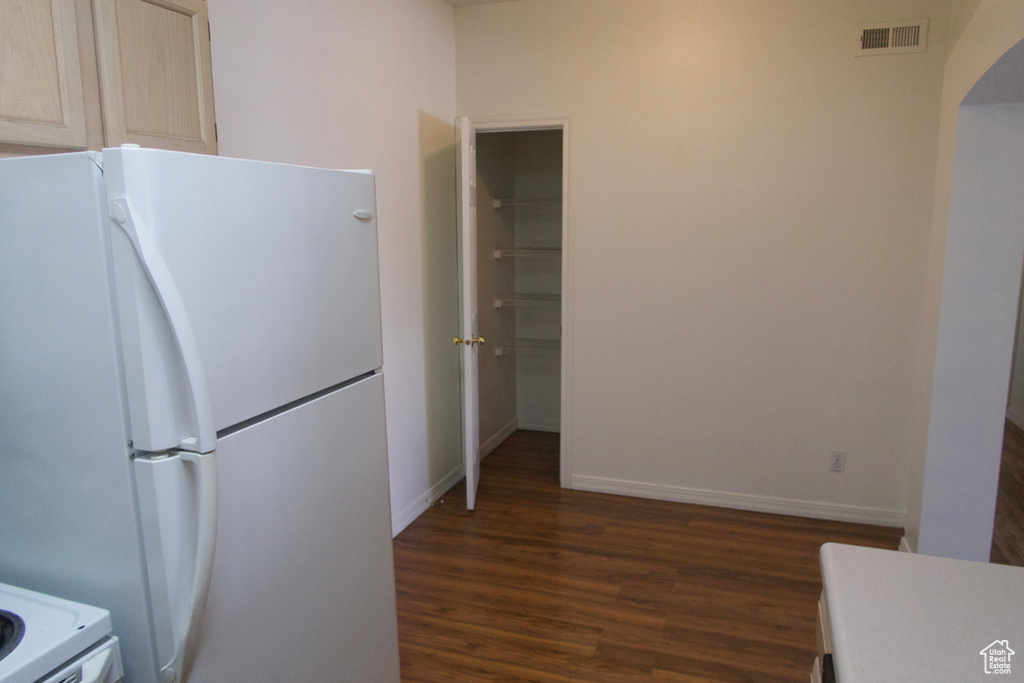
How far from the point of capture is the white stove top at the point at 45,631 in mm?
1023

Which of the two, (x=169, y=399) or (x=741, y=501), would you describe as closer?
(x=169, y=399)

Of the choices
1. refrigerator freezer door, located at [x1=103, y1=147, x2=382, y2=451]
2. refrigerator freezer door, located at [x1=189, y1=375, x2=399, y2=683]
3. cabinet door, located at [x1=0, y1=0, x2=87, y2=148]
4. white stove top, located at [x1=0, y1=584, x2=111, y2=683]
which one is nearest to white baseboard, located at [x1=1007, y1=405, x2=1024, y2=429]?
refrigerator freezer door, located at [x1=189, y1=375, x2=399, y2=683]

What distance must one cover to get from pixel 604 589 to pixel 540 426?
93.0 inches

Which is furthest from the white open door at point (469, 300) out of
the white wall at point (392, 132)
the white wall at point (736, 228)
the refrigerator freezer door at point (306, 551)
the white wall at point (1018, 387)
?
the white wall at point (1018, 387)

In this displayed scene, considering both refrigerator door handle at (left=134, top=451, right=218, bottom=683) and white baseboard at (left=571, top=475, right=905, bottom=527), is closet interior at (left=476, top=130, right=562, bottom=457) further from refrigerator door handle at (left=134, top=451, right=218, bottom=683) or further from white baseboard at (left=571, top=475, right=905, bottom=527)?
refrigerator door handle at (left=134, top=451, right=218, bottom=683)

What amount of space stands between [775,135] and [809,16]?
565 mm

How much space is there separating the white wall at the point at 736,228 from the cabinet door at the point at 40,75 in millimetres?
2654

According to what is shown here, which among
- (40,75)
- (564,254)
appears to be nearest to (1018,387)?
(564,254)

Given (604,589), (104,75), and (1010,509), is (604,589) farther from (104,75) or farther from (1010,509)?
(1010,509)

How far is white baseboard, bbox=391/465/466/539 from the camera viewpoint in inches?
132

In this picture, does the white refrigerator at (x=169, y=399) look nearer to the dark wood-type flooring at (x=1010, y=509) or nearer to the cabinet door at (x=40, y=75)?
the cabinet door at (x=40, y=75)

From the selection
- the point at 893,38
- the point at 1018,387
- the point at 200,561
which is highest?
the point at 893,38

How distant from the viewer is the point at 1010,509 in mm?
3836

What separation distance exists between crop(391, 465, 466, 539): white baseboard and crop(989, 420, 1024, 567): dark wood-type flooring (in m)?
2.73
